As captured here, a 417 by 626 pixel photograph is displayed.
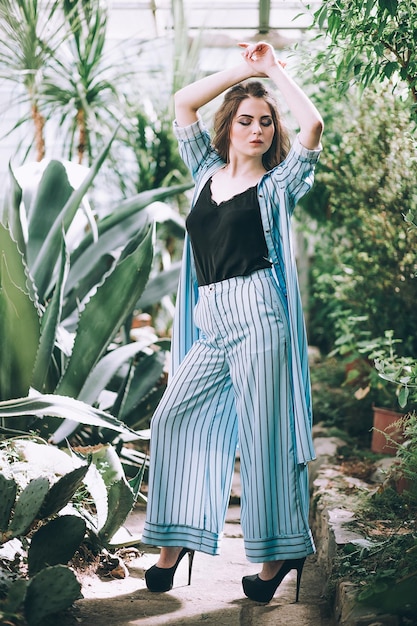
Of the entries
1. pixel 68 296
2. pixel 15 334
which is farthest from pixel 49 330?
pixel 68 296

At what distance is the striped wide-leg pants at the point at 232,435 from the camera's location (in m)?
2.46

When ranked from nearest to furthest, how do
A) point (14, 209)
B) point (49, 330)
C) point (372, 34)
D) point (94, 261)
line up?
point (372, 34), point (49, 330), point (14, 209), point (94, 261)

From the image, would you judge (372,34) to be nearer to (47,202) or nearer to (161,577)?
(47,202)

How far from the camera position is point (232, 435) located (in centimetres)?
269

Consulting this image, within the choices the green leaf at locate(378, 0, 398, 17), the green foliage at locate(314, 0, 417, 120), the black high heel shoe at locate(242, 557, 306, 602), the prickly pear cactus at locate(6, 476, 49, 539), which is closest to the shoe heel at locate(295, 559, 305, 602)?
the black high heel shoe at locate(242, 557, 306, 602)

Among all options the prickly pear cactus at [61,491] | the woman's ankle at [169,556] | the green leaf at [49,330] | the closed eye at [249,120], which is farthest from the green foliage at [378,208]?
the prickly pear cactus at [61,491]

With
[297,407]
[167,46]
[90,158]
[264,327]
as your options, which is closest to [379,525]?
[297,407]

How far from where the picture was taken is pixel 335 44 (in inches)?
106

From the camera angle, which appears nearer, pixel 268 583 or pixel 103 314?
pixel 268 583

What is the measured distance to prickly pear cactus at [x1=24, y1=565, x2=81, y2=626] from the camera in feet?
6.71

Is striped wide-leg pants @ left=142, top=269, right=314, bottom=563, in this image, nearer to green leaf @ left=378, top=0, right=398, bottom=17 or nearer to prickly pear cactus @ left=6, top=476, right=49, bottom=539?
prickly pear cactus @ left=6, top=476, right=49, bottom=539

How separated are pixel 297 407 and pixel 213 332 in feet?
1.16

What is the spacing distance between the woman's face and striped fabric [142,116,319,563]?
0.10 m

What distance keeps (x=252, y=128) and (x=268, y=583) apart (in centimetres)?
137
